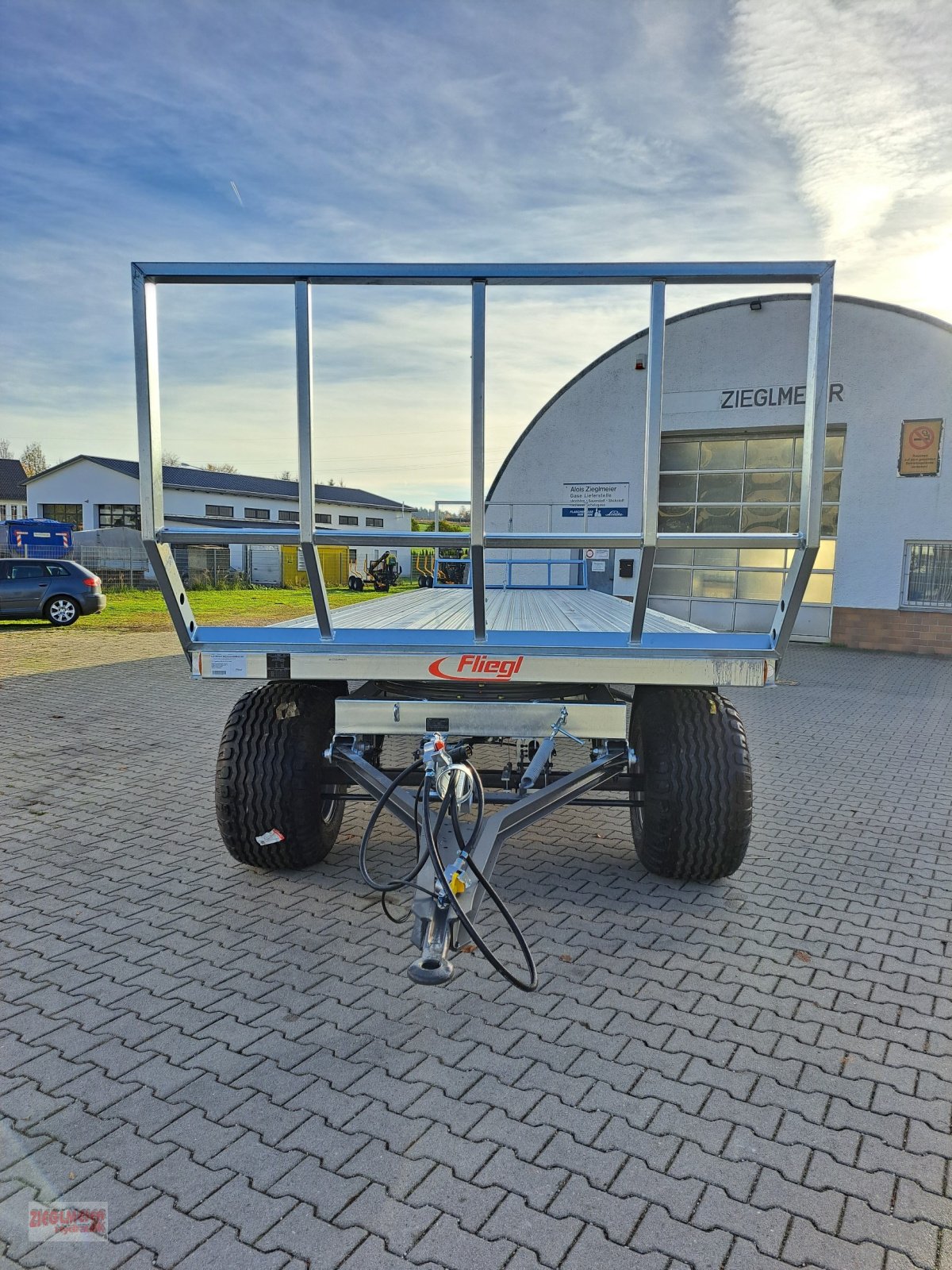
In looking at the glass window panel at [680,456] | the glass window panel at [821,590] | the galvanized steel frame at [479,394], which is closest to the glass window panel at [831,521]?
the glass window panel at [821,590]

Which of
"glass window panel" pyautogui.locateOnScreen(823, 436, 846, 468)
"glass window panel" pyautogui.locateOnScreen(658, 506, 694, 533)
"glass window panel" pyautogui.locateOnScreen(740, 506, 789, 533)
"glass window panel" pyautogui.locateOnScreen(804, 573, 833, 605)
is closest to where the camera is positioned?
"glass window panel" pyautogui.locateOnScreen(823, 436, 846, 468)

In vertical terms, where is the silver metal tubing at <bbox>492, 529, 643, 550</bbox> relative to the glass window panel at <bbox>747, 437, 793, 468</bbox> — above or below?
below

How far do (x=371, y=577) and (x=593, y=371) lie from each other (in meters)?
13.1

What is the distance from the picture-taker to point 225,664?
362 centimetres

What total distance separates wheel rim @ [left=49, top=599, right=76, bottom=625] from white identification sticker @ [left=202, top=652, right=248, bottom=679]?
1577 cm

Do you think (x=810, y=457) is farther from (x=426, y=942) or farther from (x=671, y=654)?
(x=426, y=942)

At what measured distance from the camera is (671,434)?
55.1ft

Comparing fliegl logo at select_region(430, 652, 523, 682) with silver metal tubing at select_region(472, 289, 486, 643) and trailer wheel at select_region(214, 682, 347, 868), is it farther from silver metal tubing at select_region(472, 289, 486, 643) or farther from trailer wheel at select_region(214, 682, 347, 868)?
trailer wheel at select_region(214, 682, 347, 868)

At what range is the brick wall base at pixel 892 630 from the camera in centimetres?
1497

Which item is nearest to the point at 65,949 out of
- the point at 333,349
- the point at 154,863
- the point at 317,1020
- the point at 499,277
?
the point at 154,863

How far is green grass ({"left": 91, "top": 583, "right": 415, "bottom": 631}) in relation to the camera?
1833 centimetres

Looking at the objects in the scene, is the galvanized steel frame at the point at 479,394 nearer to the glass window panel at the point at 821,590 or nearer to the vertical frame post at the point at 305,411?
the vertical frame post at the point at 305,411

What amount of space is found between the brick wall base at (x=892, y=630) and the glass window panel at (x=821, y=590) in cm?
29

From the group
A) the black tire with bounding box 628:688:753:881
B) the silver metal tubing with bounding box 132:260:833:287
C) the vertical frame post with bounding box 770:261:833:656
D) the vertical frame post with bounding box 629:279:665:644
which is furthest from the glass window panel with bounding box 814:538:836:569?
the vertical frame post with bounding box 629:279:665:644
